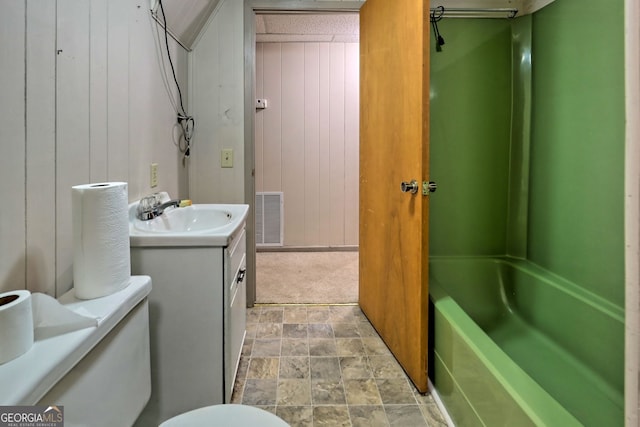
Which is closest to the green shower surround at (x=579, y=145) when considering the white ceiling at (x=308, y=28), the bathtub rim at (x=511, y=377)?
the bathtub rim at (x=511, y=377)

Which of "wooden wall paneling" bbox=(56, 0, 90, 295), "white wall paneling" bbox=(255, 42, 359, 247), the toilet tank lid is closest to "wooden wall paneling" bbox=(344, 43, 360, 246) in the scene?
"white wall paneling" bbox=(255, 42, 359, 247)

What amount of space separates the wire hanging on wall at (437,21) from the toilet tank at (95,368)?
1882 mm

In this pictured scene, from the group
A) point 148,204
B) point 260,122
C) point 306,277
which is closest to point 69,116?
point 148,204

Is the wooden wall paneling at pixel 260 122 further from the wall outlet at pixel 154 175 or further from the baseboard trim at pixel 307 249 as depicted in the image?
the wall outlet at pixel 154 175

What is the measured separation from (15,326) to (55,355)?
0.26 ft

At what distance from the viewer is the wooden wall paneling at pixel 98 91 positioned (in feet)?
3.76

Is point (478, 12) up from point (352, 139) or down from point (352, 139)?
up

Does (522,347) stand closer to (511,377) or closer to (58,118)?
(511,377)

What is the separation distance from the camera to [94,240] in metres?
0.83

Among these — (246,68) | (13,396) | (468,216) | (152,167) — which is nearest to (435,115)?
(468,216)

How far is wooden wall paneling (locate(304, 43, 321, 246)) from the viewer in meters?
3.57

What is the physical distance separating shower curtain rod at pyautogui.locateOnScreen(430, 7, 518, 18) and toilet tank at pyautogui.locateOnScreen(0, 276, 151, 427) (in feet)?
6.57

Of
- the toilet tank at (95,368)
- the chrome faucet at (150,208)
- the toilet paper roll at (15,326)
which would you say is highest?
the chrome faucet at (150,208)

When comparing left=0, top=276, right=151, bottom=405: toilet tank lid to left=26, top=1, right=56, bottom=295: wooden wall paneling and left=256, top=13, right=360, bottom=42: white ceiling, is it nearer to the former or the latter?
left=26, top=1, right=56, bottom=295: wooden wall paneling
